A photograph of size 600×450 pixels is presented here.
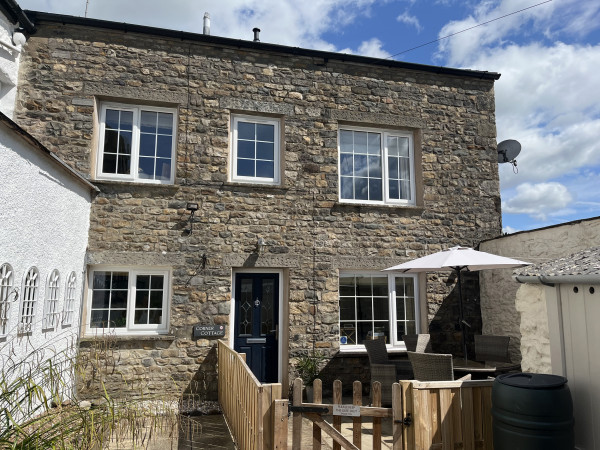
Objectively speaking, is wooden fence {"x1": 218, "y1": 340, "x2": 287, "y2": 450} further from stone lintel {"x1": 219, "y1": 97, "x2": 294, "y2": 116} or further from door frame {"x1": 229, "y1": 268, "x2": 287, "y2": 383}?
stone lintel {"x1": 219, "y1": 97, "x2": 294, "y2": 116}

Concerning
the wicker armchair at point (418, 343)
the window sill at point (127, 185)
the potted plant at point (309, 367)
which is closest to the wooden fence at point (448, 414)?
the wicker armchair at point (418, 343)

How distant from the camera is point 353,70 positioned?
30.0ft

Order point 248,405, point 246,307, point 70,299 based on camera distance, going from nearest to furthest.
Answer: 1. point 248,405
2. point 70,299
3. point 246,307

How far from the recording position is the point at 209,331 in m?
7.72

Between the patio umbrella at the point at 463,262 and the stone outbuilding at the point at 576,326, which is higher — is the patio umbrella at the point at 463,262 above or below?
above

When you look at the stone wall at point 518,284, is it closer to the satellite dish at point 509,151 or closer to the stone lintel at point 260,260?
the satellite dish at point 509,151

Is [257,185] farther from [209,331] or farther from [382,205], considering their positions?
[209,331]

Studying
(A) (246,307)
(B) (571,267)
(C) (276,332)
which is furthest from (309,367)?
(B) (571,267)

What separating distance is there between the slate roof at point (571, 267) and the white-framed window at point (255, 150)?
513cm

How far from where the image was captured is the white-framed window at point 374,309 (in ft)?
28.2

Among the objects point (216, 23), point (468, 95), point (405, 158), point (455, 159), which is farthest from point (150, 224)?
point (468, 95)

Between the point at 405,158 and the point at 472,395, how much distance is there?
5.87 metres

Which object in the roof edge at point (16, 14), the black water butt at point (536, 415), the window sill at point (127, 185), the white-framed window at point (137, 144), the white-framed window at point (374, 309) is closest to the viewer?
the black water butt at point (536, 415)

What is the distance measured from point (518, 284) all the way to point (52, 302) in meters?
7.61
